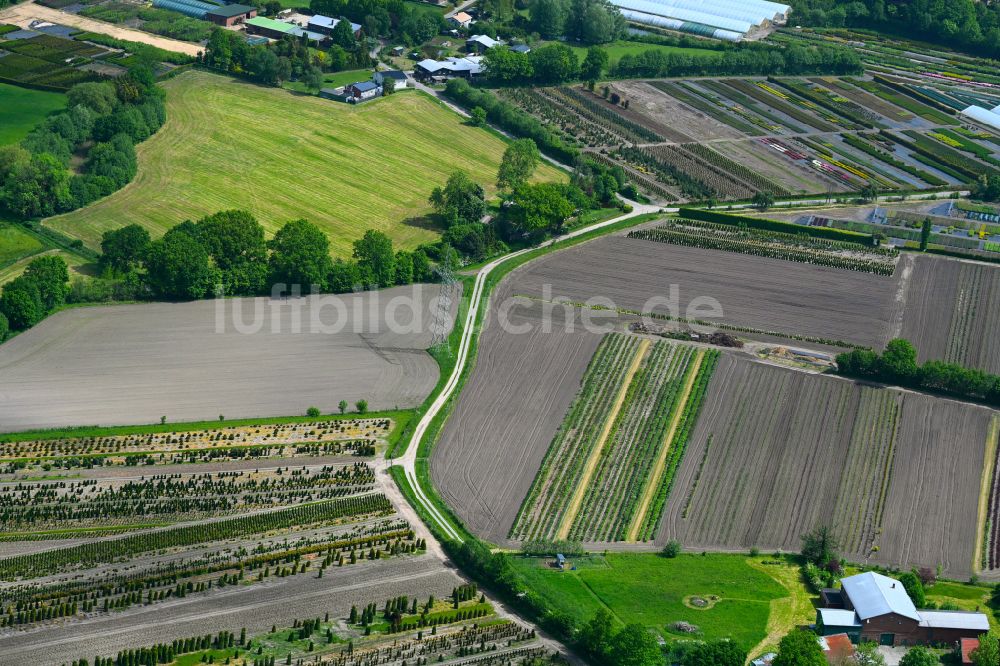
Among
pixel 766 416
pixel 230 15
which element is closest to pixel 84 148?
pixel 230 15

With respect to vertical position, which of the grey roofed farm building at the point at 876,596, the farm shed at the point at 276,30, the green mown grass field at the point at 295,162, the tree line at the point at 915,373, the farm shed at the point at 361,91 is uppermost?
the farm shed at the point at 276,30

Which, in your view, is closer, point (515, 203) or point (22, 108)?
point (515, 203)

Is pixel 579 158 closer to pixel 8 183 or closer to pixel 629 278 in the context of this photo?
pixel 629 278

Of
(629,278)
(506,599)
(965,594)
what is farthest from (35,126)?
(965,594)

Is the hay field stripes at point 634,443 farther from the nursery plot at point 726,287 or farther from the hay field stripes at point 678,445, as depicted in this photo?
the nursery plot at point 726,287

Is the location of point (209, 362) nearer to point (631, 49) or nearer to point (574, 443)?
point (574, 443)

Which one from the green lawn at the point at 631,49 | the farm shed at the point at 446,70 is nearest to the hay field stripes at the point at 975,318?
the green lawn at the point at 631,49
